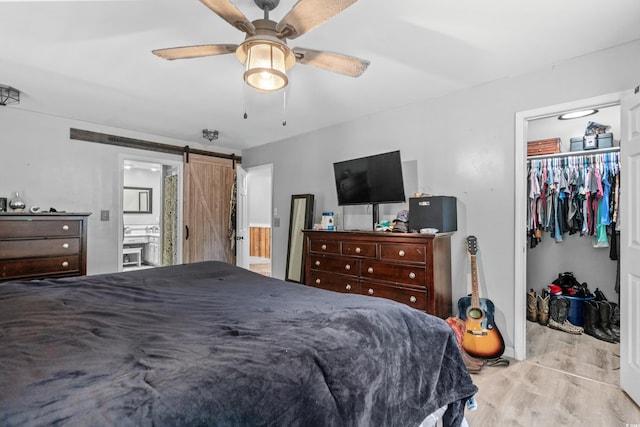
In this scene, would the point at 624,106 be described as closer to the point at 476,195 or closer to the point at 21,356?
the point at 476,195

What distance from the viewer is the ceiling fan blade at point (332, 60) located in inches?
70.9

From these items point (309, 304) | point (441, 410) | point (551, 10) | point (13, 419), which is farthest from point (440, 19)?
point (13, 419)

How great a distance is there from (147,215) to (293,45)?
6.37m

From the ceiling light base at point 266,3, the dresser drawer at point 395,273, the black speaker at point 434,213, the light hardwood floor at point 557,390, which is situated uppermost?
the ceiling light base at point 266,3

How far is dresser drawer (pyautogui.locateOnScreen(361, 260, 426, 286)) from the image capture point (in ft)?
8.89

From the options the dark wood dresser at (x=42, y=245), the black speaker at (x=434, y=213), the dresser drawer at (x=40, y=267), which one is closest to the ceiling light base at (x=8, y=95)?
the dark wood dresser at (x=42, y=245)

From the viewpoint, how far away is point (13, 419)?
2.01ft

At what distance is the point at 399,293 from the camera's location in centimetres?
283

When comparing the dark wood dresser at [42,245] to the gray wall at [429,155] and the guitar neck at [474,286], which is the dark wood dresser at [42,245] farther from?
the guitar neck at [474,286]

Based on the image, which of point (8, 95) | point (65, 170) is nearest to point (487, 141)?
point (8, 95)

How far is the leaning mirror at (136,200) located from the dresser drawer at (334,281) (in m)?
5.34

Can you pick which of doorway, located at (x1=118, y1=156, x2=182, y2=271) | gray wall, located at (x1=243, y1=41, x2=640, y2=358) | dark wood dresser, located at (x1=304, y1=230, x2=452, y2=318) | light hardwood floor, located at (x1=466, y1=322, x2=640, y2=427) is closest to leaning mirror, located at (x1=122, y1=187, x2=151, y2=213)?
doorway, located at (x1=118, y1=156, x2=182, y2=271)

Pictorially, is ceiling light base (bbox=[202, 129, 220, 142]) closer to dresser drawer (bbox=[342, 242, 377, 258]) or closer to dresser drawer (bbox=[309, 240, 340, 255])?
dresser drawer (bbox=[309, 240, 340, 255])

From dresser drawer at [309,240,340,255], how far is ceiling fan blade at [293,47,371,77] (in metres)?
1.84
